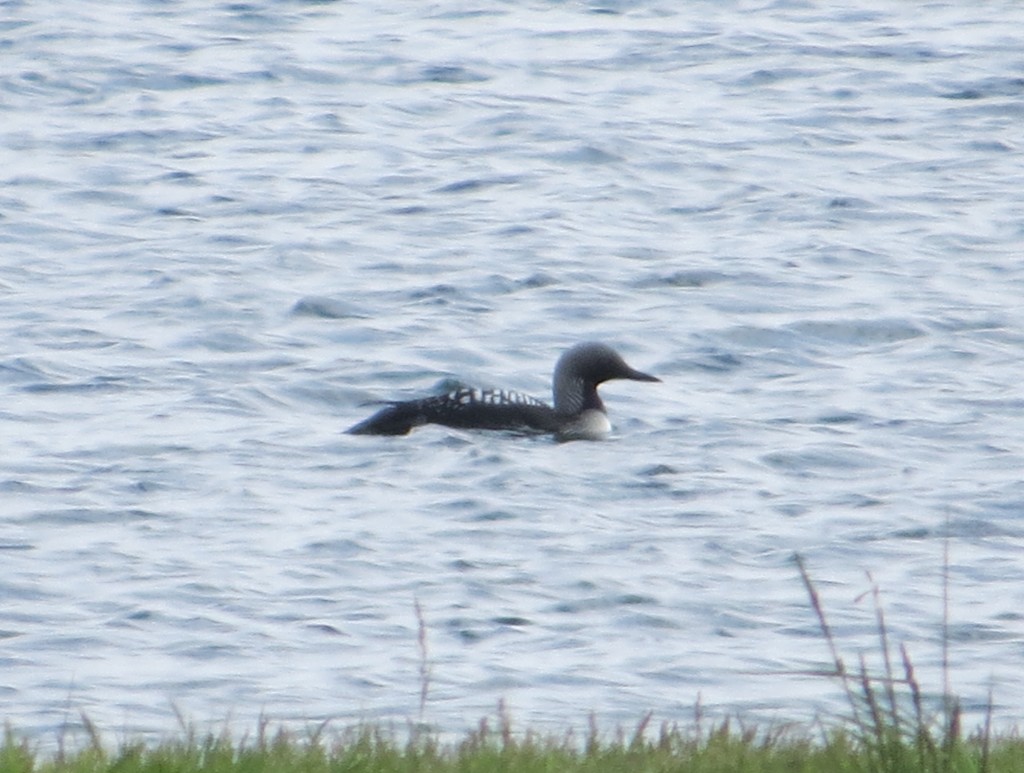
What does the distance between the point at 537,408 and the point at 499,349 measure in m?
2.05

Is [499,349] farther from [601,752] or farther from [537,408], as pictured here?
[601,752]

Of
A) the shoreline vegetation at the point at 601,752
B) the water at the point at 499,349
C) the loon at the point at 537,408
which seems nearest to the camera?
the shoreline vegetation at the point at 601,752

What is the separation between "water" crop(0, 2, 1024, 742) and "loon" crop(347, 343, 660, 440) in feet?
0.53

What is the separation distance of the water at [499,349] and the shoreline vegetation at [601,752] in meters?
1.78

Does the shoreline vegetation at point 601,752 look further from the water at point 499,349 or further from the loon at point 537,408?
the loon at point 537,408

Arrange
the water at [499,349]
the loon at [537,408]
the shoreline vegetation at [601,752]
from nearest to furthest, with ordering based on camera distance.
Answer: the shoreline vegetation at [601,752] < the water at [499,349] < the loon at [537,408]

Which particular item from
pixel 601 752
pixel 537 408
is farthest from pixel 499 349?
pixel 601 752

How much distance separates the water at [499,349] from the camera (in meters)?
9.18

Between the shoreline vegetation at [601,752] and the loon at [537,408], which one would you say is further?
the loon at [537,408]

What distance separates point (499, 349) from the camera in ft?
51.8

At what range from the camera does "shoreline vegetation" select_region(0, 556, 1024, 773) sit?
5324mm

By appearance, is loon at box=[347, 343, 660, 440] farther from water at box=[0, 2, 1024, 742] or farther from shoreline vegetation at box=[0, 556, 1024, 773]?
shoreline vegetation at box=[0, 556, 1024, 773]

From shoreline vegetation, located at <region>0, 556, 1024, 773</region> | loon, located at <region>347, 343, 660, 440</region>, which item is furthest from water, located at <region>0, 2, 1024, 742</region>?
shoreline vegetation, located at <region>0, 556, 1024, 773</region>

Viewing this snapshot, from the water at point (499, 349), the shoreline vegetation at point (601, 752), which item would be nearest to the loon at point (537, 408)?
the water at point (499, 349)
